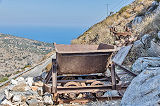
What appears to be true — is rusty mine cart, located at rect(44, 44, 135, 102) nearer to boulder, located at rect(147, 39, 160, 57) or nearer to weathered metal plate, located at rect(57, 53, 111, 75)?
weathered metal plate, located at rect(57, 53, 111, 75)

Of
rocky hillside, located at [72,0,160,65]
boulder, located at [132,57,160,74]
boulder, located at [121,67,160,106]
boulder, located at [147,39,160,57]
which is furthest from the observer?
rocky hillside, located at [72,0,160,65]

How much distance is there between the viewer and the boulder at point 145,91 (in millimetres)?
2864

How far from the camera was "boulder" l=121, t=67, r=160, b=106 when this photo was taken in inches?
113

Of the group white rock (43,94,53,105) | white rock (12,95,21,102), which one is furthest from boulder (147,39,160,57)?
white rock (12,95,21,102)

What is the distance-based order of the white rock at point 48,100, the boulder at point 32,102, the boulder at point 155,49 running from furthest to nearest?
the boulder at point 155,49
the white rock at point 48,100
the boulder at point 32,102

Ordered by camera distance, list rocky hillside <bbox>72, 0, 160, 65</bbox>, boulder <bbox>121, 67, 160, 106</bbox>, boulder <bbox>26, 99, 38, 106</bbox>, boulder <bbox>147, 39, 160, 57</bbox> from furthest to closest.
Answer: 1. rocky hillside <bbox>72, 0, 160, 65</bbox>
2. boulder <bbox>147, 39, 160, 57</bbox>
3. boulder <bbox>26, 99, 38, 106</bbox>
4. boulder <bbox>121, 67, 160, 106</bbox>

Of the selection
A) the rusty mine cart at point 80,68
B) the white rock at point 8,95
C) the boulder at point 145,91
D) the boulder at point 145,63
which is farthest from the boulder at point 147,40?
the white rock at point 8,95

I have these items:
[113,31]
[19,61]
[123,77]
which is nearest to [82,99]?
[123,77]

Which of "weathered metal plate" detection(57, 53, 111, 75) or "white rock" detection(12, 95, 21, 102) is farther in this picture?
"weathered metal plate" detection(57, 53, 111, 75)

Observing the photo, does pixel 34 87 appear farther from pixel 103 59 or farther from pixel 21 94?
pixel 103 59

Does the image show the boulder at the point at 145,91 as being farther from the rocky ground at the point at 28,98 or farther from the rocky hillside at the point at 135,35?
the rocky hillside at the point at 135,35

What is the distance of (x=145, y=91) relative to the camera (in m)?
3.18

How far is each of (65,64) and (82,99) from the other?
109cm

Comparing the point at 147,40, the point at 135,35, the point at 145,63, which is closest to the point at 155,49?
the point at 145,63
